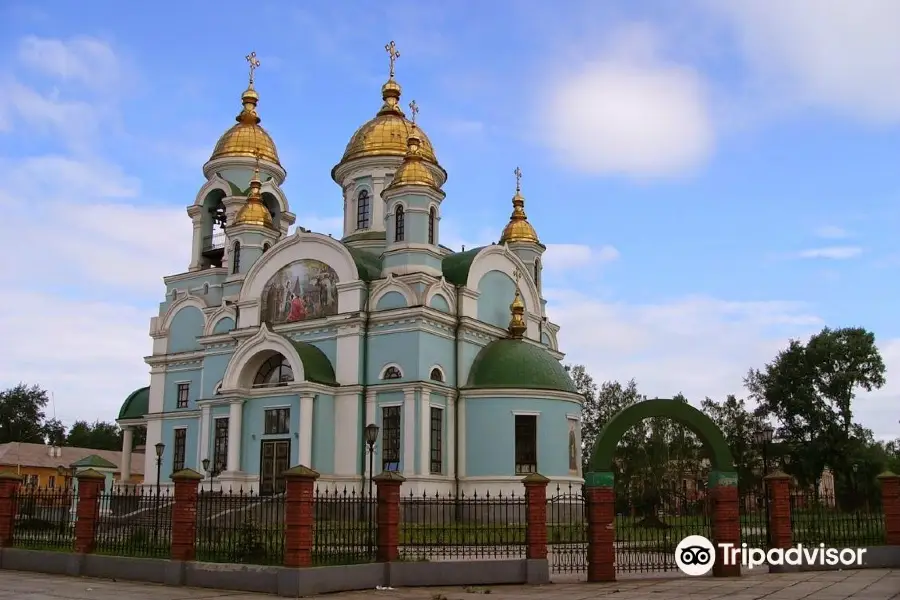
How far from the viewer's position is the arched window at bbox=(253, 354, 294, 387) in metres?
27.7

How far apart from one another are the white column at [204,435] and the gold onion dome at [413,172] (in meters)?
9.24

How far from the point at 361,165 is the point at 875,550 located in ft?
70.5

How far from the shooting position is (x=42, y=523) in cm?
1802

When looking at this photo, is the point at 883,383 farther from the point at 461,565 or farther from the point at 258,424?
the point at 461,565

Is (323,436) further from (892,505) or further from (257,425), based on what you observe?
(892,505)

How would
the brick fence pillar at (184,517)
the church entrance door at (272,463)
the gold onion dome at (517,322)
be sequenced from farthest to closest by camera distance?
the gold onion dome at (517,322)
the church entrance door at (272,463)
the brick fence pillar at (184,517)

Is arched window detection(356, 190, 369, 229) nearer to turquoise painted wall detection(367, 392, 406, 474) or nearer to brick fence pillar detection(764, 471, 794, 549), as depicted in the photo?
turquoise painted wall detection(367, 392, 406, 474)

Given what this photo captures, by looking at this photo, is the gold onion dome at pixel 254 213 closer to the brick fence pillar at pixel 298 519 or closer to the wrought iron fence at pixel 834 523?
the brick fence pillar at pixel 298 519

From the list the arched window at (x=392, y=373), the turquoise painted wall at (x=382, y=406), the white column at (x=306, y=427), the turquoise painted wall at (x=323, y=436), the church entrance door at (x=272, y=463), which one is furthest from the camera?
the church entrance door at (x=272, y=463)

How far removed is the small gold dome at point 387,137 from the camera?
3234 cm

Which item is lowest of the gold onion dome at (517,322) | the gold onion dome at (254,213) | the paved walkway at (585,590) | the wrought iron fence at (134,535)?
the paved walkway at (585,590)

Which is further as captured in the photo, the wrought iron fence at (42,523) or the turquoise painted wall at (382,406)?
the turquoise painted wall at (382,406)

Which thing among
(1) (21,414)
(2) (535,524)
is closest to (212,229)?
(2) (535,524)

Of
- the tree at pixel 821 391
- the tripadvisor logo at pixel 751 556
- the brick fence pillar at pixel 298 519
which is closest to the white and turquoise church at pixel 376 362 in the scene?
the tripadvisor logo at pixel 751 556
